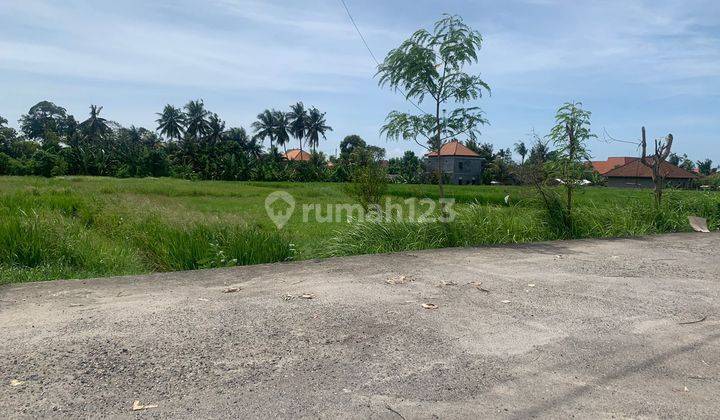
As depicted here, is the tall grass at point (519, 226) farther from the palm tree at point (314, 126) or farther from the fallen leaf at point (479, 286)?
the palm tree at point (314, 126)

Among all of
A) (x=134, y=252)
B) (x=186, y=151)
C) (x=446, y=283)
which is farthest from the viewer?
(x=186, y=151)

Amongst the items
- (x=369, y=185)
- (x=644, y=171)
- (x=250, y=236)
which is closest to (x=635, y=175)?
(x=644, y=171)

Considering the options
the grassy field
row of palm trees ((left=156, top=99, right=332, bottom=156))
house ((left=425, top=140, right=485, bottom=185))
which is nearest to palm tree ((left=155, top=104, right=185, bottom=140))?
row of palm trees ((left=156, top=99, right=332, bottom=156))

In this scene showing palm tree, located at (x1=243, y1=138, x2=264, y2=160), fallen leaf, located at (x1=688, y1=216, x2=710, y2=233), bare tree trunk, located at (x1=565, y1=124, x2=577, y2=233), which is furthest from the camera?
palm tree, located at (x1=243, y1=138, x2=264, y2=160)

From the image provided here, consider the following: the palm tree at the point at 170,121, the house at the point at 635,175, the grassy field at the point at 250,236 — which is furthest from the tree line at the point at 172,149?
the grassy field at the point at 250,236

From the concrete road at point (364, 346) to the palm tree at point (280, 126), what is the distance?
66.1 m

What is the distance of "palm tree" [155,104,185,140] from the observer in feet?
220

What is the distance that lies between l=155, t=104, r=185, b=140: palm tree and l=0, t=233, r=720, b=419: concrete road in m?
65.9

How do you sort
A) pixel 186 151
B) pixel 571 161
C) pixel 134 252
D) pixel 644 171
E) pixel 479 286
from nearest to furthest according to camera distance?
pixel 479 286 → pixel 134 252 → pixel 571 161 → pixel 644 171 → pixel 186 151

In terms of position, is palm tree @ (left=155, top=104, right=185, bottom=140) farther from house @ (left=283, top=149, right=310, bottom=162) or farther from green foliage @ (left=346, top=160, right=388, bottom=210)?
green foliage @ (left=346, top=160, right=388, bottom=210)

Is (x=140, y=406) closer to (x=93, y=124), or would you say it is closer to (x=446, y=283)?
(x=446, y=283)

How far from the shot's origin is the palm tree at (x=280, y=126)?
70.3 metres

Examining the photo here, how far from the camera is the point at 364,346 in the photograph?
362 cm

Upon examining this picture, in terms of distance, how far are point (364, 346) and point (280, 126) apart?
6875 cm
